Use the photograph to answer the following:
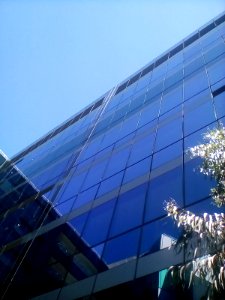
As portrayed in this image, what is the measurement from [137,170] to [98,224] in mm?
3140

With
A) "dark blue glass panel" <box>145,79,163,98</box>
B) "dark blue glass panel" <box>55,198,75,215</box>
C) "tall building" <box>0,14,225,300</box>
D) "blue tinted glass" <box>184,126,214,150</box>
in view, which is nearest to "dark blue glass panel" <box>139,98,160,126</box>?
"tall building" <box>0,14,225,300</box>

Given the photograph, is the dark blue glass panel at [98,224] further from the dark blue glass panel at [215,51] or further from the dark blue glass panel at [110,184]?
the dark blue glass panel at [215,51]

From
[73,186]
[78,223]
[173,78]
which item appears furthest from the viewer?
[173,78]

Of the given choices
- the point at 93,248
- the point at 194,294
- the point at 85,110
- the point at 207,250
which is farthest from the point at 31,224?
the point at 85,110

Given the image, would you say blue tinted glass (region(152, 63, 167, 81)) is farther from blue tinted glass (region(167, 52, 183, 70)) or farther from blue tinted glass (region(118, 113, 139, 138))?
blue tinted glass (region(118, 113, 139, 138))

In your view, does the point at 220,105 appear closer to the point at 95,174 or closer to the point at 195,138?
the point at 195,138

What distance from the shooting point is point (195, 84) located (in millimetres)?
19609

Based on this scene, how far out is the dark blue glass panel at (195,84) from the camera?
18578 mm

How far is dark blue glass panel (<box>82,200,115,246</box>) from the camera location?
1302cm

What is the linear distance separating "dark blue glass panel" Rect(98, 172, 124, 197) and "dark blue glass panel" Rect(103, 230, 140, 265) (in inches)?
149

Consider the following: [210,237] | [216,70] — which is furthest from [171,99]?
[210,237]

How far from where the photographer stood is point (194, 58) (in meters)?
24.5

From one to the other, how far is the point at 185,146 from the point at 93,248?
5.68 m

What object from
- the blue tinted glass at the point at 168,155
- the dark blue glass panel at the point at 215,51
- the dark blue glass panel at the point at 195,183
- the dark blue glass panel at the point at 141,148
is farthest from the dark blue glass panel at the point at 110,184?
the dark blue glass panel at the point at 215,51
